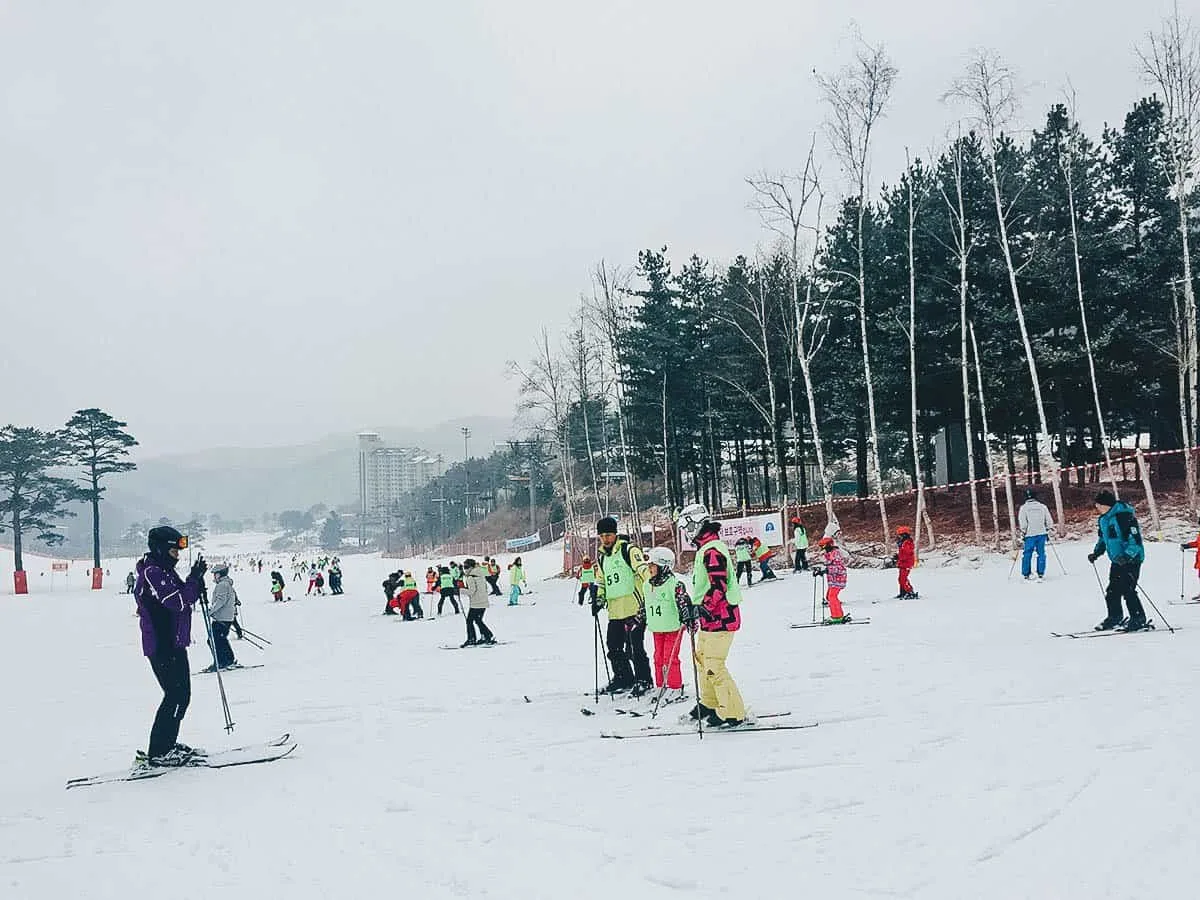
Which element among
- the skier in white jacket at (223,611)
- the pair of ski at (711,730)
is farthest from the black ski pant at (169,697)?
the skier in white jacket at (223,611)

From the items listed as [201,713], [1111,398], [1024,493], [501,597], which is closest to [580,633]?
[201,713]

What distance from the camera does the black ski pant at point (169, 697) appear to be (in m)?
7.28

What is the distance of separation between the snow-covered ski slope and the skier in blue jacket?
492mm

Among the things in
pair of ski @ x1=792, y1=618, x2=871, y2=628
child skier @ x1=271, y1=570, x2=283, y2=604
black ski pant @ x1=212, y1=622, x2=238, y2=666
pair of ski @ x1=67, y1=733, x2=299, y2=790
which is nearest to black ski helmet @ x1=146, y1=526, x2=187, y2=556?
pair of ski @ x1=67, y1=733, x2=299, y2=790

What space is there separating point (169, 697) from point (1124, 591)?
423 inches

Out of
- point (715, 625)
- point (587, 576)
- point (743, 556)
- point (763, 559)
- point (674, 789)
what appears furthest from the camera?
point (763, 559)

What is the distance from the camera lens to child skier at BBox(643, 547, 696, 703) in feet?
29.1

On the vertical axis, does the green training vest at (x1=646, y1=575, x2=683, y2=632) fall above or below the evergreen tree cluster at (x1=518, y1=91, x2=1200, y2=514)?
below

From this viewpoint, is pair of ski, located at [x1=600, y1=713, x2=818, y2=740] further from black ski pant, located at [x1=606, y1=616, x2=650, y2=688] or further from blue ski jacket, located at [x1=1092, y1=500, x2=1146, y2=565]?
blue ski jacket, located at [x1=1092, y1=500, x2=1146, y2=565]

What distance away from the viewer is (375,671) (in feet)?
45.8

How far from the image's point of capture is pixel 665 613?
29.2 ft

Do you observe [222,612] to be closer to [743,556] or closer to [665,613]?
[665,613]

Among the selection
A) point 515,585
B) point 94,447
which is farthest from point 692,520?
point 94,447

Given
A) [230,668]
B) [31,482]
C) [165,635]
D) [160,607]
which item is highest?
[31,482]
